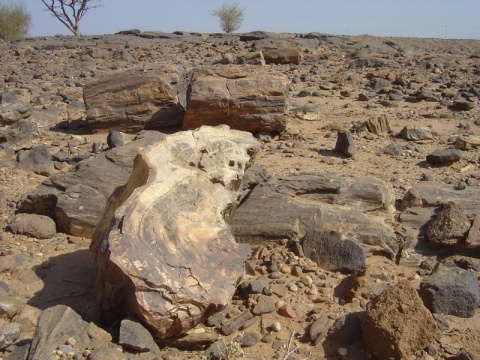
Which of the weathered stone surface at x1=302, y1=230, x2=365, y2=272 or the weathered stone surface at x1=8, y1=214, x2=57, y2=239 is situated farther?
the weathered stone surface at x1=8, y1=214, x2=57, y2=239

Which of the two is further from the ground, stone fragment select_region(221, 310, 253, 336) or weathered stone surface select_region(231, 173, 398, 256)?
weathered stone surface select_region(231, 173, 398, 256)

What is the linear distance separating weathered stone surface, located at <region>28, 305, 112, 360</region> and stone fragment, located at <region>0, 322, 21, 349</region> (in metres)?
0.16

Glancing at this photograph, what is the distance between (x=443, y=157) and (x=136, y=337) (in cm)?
415

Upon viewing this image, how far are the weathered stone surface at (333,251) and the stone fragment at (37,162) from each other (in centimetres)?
296

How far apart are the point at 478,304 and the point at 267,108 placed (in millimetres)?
3770

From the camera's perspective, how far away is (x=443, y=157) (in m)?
5.62

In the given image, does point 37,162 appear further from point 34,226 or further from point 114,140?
point 34,226

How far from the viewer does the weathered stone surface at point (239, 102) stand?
6246mm

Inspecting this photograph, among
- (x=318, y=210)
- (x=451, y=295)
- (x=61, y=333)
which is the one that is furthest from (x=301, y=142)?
(x=61, y=333)

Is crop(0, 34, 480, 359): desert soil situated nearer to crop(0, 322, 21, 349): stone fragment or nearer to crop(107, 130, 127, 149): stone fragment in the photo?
crop(0, 322, 21, 349): stone fragment

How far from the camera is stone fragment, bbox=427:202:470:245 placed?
3.80 meters

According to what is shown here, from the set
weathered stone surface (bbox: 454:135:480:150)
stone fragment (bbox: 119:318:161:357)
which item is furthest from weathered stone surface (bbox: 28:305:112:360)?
weathered stone surface (bbox: 454:135:480:150)

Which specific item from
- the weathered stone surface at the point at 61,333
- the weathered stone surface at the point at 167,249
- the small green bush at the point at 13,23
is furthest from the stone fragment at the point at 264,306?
the small green bush at the point at 13,23

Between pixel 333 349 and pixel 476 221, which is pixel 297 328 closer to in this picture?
pixel 333 349
